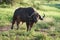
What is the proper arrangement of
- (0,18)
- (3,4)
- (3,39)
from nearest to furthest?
(3,39), (0,18), (3,4)

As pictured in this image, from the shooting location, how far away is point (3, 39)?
38.7ft

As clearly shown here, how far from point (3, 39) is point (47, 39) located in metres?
1.97

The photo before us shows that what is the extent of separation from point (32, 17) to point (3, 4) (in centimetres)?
1619

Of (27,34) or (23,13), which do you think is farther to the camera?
(23,13)

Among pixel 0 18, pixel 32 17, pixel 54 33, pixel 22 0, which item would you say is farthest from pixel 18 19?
pixel 22 0

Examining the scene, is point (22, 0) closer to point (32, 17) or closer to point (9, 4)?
point (9, 4)

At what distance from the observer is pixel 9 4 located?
30188 mm

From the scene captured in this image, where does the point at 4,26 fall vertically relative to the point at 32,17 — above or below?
below

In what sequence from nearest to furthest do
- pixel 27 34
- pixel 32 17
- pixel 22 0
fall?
pixel 27 34 < pixel 32 17 < pixel 22 0

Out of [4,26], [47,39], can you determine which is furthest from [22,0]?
[47,39]

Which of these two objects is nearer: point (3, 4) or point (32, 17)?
point (32, 17)

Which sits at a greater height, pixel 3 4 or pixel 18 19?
pixel 18 19

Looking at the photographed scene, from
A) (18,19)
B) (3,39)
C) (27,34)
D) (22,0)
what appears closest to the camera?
(3,39)

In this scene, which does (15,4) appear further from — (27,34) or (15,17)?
(27,34)
